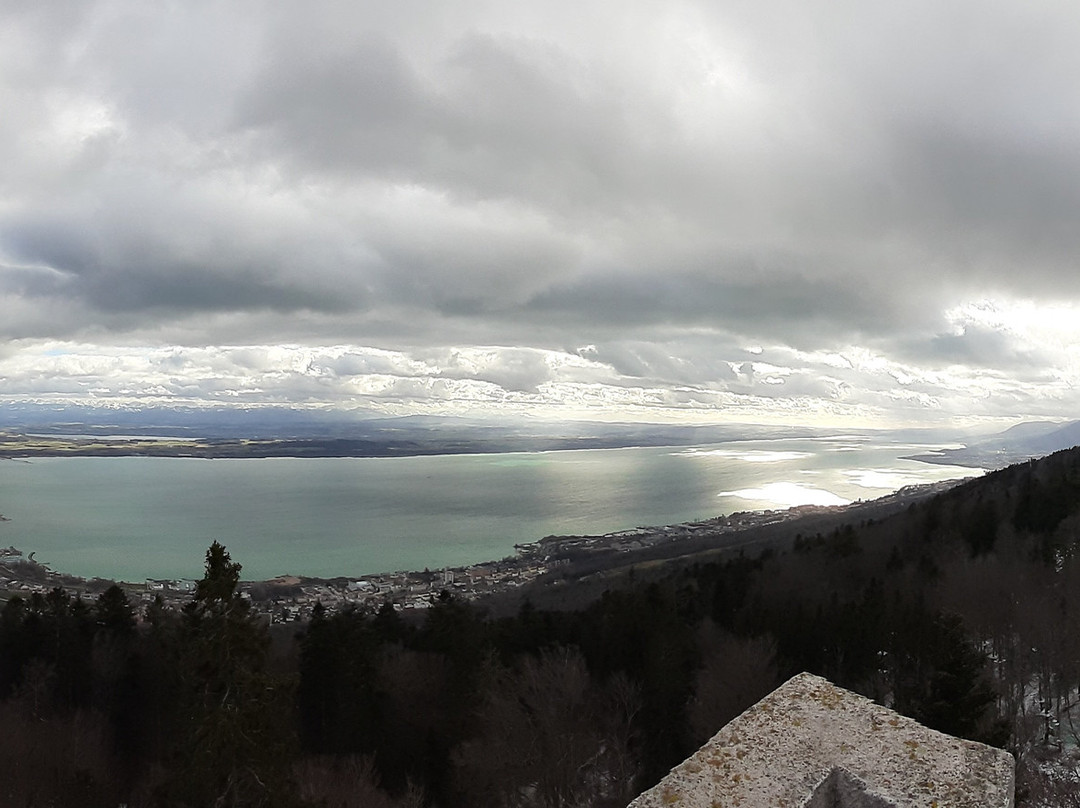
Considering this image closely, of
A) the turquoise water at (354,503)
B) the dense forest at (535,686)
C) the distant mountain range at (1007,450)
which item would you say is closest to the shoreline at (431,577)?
the turquoise water at (354,503)

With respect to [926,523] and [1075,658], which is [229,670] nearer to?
[1075,658]

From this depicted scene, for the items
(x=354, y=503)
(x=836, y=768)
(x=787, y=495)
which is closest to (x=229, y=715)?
(x=836, y=768)

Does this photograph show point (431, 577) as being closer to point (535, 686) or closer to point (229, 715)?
point (535, 686)

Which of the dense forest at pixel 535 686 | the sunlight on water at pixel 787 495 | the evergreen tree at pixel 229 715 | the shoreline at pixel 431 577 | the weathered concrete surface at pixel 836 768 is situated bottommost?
the shoreline at pixel 431 577

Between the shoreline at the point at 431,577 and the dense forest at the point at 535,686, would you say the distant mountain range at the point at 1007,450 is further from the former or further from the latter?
the dense forest at the point at 535,686

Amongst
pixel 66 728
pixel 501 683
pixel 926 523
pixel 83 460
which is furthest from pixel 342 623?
pixel 83 460

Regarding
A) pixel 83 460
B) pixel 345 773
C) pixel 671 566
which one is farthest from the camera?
pixel 83 460

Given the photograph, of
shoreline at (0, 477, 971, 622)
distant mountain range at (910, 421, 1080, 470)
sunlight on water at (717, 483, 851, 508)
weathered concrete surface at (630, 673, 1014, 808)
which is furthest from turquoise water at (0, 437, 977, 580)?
weathered concrete surface at (630, 673, 1014, 808)

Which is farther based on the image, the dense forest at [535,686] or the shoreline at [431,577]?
the shoreline at [431,577]
